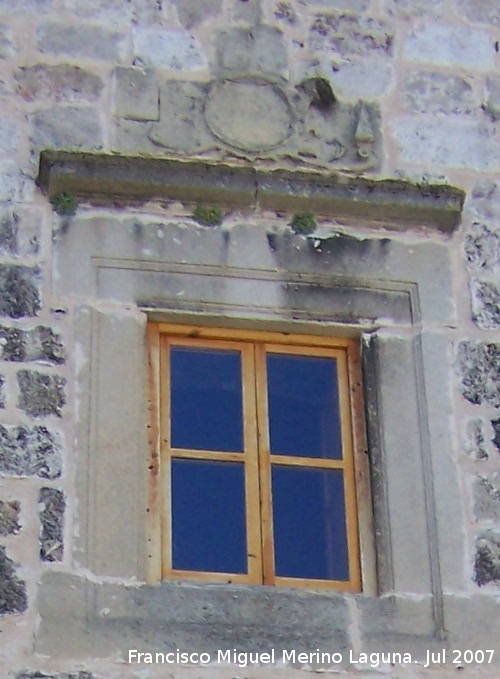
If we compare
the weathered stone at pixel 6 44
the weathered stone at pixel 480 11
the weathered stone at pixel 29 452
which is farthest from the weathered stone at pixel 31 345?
the weathered stone at pixel 480 11

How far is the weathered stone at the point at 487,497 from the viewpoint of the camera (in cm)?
552

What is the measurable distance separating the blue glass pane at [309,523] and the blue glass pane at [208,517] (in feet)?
0.35

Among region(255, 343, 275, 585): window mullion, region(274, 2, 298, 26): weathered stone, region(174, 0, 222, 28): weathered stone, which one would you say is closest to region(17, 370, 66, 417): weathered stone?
region(255, 343, 275, 585): window mullion

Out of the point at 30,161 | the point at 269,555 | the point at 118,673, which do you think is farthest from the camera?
the point at 30,161

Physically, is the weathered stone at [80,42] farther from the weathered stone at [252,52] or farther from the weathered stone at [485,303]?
the weathered stone at [485,303]

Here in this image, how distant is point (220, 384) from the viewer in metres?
5.63

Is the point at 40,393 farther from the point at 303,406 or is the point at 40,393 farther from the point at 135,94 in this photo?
the point at 135,94

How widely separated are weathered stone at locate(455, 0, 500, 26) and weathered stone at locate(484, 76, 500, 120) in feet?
0.70

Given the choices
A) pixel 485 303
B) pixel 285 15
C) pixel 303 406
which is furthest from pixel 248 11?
pixel 303 406

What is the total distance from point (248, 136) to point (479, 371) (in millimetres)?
1000

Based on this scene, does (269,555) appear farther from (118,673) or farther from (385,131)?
(385,131)

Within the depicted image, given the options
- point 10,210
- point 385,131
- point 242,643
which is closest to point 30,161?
point 10,210

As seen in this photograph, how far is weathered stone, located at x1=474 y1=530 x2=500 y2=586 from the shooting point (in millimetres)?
5426

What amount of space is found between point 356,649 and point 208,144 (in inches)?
63.6
